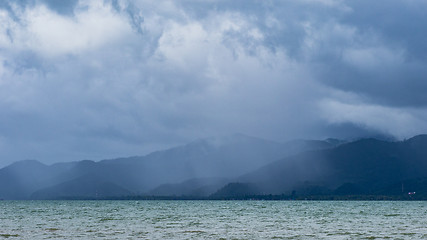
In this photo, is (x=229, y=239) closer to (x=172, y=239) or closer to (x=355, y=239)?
(x=172, y=239)

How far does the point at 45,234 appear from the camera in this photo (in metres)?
88.8

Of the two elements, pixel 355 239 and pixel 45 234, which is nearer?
pixel 355 239

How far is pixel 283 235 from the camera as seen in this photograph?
88500mm

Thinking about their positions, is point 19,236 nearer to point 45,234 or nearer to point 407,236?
point 45,234

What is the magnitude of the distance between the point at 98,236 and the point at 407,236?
164 ft

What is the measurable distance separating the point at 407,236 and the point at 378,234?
5.84m

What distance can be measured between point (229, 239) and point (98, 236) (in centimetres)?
2128

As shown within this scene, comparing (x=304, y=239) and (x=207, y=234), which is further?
(x=207, y=234)

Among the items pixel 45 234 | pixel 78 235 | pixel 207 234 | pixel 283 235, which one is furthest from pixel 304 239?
pixel 45 234

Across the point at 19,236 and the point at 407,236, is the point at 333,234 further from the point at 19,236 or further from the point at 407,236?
the point at 19,236

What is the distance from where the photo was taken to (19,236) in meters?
83.9

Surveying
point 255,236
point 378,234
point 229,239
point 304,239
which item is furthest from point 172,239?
point 378,234

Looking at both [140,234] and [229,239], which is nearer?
[229,239]

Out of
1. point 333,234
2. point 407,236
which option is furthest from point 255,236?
point 407,236
